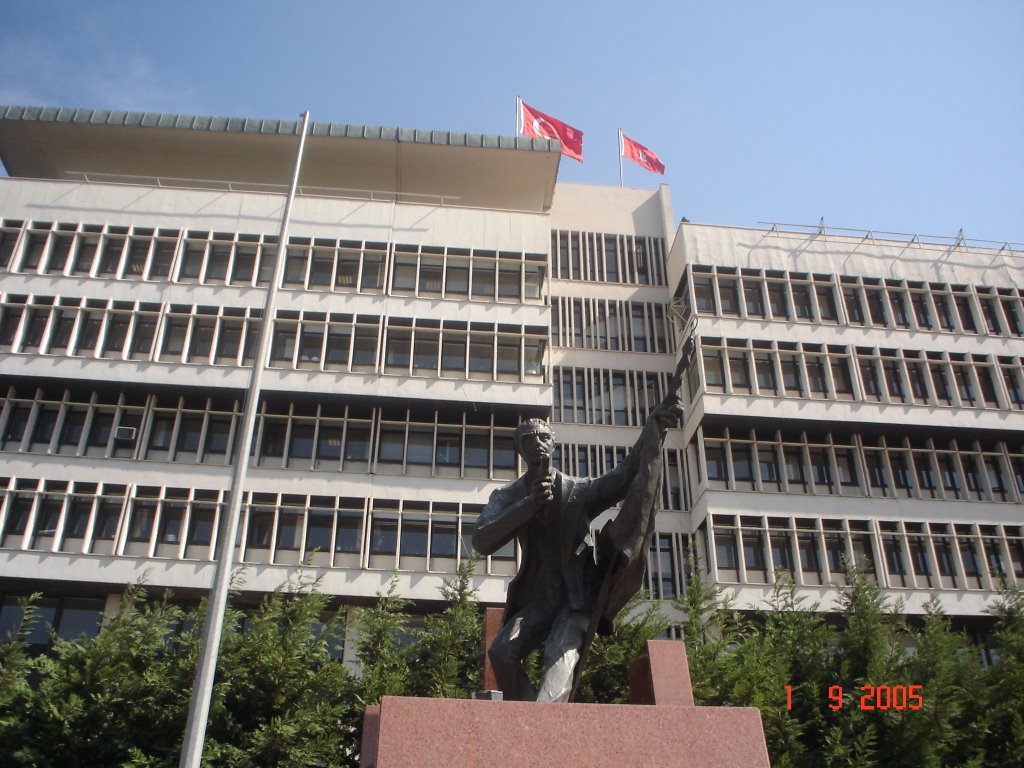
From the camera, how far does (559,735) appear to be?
22.6 ft

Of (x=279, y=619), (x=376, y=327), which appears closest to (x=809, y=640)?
(x=279, y=619)

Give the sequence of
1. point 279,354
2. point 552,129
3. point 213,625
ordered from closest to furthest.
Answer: point 213,625 < point 279,354 < point 552,129

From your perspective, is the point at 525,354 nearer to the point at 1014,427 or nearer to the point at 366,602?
the point at 366,602

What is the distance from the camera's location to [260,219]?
36.2m

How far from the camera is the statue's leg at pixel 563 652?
25.6 feet

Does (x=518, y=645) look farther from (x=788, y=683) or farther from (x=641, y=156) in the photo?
(x=641, y=156)

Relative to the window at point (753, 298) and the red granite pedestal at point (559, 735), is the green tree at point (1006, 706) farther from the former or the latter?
the window at point (753, 298)

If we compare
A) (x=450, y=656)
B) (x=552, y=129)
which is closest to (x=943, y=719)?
(x=450, y=656)

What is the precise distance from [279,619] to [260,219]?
18466mm

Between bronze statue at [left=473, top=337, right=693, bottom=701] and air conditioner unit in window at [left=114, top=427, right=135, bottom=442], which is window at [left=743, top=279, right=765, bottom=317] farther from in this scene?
bronze statue at [left=473, top=337, right=693, bottom=701]

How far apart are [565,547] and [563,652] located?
1010 mm

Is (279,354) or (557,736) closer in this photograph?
(557,736)

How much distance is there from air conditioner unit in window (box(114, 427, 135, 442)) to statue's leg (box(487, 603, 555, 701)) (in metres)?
27.8
